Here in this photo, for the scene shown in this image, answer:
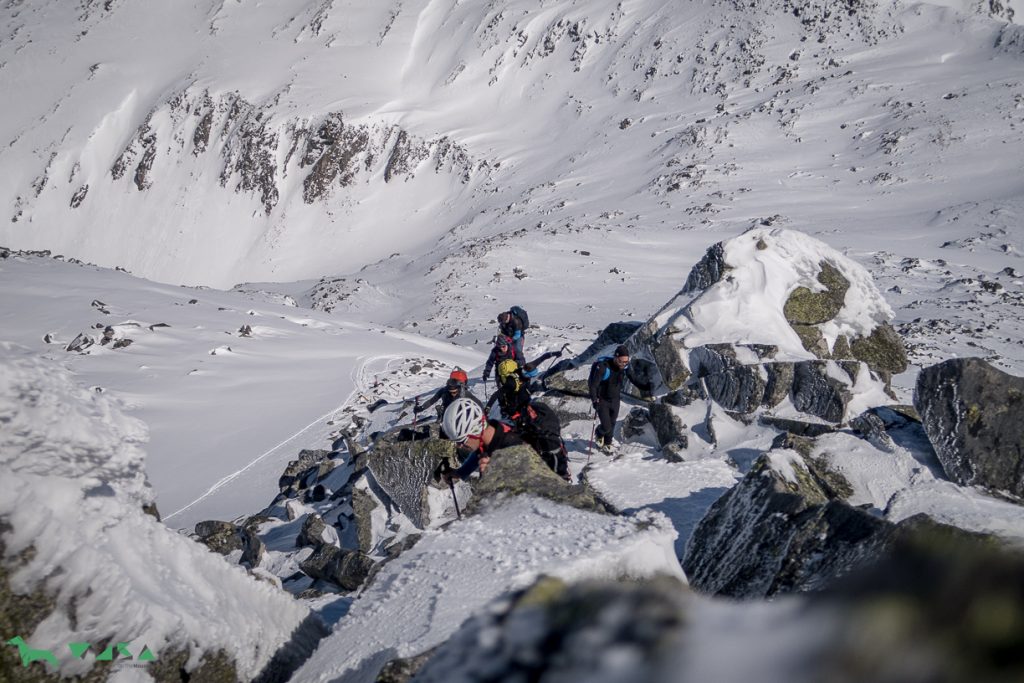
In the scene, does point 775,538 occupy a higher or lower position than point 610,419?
higher

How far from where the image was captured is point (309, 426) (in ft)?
40.5

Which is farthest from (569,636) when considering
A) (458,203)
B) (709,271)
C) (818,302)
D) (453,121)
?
(453,121)

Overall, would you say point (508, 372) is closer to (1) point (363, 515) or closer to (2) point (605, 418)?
(2) point (605, 418)

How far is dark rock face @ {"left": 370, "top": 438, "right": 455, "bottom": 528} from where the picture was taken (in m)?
6.14

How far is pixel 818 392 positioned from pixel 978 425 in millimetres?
1775

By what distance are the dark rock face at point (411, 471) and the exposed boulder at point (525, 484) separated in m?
1.08

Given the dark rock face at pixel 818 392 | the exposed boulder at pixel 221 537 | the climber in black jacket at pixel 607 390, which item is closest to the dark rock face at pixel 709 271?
the dark rock face at pixel 818 392

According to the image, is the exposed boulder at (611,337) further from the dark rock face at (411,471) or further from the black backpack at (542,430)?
the dark rock face at (411,471)

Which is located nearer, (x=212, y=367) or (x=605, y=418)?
(x=605, y=418)

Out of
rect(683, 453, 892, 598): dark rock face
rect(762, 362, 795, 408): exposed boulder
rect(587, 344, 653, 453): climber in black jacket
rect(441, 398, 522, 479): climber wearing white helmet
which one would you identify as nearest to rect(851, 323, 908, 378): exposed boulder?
rect(762, 362, 795, 408): exposed boulder

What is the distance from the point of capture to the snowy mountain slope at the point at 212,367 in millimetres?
10680

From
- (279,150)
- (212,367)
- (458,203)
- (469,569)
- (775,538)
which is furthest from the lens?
(279,150)

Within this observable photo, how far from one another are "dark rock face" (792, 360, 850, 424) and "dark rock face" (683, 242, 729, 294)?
208cm

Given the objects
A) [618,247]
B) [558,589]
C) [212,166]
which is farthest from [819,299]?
[212,166]
